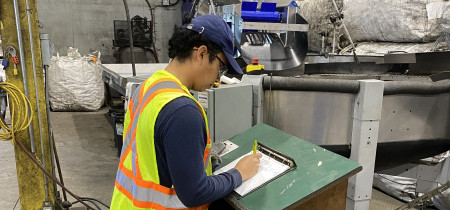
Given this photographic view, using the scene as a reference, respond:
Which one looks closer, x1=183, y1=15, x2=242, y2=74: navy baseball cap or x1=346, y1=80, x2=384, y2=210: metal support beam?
x1=183, y1=15, x2=242, y2=74: navy baseball cap

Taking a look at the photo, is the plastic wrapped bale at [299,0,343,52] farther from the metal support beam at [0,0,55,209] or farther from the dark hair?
the dark hair

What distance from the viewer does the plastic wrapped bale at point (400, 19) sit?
2.97m

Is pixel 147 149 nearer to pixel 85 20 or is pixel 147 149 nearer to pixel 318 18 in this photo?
pixel 318 18

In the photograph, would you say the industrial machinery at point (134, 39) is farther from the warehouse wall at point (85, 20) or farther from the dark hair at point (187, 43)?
the dark hair at point (187, 43)

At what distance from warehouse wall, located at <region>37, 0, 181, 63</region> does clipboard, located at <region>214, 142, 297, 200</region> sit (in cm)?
596

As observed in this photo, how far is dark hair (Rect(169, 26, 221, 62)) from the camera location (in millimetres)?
848

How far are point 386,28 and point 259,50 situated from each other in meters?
1.51

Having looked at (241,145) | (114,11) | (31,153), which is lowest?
(31,153)

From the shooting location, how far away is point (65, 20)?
607 centimetres

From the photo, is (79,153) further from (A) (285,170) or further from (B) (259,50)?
(A) (285,170)

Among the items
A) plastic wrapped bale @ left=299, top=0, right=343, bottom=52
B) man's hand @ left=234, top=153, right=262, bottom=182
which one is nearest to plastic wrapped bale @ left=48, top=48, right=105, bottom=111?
plastic wrapped bale @ left=299, top=0, right=343, bottom=52

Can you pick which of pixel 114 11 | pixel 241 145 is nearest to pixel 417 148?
pixel 241 145

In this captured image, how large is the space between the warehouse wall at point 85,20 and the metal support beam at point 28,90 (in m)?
4.92

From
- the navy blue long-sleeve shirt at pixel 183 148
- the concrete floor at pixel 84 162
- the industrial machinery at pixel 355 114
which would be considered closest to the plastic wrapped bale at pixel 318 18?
the concrete floor at pixel 84 162
